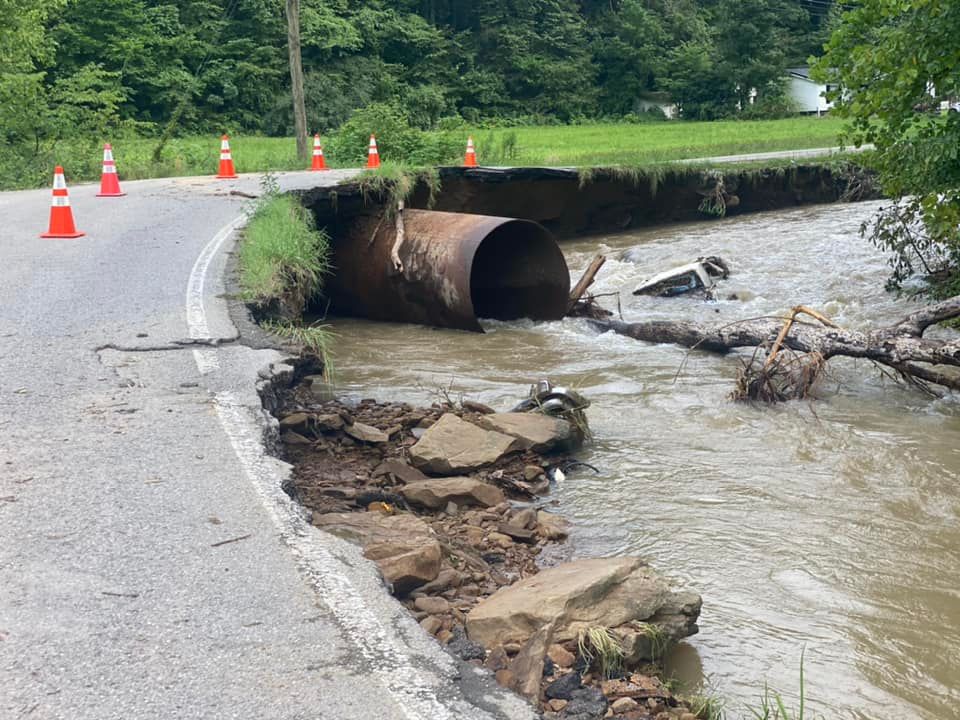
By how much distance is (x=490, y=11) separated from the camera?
45.7 metres

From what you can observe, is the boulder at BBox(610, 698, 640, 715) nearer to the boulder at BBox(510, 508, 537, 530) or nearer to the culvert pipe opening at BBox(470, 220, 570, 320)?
the boulder at BBox(510, 508, 537, 530)

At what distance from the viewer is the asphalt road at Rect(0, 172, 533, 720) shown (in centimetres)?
286

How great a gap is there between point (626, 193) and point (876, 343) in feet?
35.4

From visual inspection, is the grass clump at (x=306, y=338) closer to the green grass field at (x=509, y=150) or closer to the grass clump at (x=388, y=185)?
the grass clump at (x=388, y=185)

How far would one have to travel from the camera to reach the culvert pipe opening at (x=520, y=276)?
1169 centimetres

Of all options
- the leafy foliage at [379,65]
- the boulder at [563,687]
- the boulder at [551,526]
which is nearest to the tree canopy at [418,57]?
the leafy foliage at [379,65]

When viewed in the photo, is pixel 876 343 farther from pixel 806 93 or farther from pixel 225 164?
pixel 806 93

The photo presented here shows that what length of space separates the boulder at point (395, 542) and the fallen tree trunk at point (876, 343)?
423 cm

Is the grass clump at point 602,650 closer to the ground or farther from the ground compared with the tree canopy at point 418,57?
closer to the ground

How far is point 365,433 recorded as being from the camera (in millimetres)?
6480

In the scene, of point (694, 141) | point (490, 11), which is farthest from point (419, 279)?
point (490, 11)

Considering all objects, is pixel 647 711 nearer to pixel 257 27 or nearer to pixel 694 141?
pixel 694 141

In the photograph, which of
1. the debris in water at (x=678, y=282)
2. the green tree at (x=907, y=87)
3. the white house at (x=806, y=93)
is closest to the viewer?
the green tree at (x=907, y=87)

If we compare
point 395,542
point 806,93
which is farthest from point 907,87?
point 806,93
